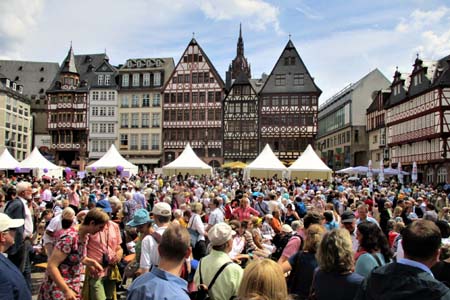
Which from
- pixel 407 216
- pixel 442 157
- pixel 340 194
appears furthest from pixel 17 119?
pixel 407 216

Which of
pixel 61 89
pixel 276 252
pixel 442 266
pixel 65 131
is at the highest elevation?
pixel 61 89

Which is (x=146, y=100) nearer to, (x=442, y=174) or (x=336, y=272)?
(x=442, y=174)

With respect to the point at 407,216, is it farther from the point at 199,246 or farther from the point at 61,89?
the point at 61,89

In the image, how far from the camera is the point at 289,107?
160ft

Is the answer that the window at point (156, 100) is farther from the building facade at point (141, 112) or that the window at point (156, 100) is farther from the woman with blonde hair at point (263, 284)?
the woman with blonde hair at point (263, 284)

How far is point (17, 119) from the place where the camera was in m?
60.4

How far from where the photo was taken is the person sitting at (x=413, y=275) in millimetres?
2537

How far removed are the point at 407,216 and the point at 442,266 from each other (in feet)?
22.6

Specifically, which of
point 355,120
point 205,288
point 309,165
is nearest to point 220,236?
point 205,288

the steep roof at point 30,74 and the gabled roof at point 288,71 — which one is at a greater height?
the steep roof at point 30,74

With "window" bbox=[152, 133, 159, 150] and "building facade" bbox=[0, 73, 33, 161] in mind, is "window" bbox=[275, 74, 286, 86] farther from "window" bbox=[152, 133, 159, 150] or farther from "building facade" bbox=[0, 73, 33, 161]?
"building facade" bbox=[0, 73, 33, 161]

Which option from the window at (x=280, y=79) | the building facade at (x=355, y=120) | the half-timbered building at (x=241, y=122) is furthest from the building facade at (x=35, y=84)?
the building facade at (x=355, y=120)

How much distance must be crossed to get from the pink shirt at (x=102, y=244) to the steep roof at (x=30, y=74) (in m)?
67.3

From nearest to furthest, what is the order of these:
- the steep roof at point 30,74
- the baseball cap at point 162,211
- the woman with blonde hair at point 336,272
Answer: the woman with blonde hair at point 336,272, the baseball cap at point 162,211, the steep roof at point 30,74
